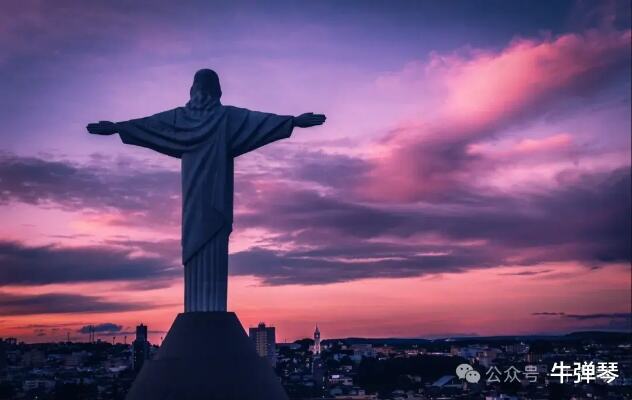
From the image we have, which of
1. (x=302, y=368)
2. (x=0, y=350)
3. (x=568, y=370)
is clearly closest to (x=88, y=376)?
(x=0, y=350)

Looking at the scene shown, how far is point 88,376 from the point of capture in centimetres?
4772

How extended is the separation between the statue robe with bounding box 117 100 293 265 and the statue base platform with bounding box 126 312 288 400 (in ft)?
4.76

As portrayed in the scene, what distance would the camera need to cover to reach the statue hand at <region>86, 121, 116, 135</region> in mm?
16047

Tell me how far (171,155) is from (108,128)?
50.7 inches

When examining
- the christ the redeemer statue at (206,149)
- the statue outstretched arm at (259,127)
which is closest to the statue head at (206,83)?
the christ the redeemer statue at (206,149)

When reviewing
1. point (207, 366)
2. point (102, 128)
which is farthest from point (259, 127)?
point (207, 366)

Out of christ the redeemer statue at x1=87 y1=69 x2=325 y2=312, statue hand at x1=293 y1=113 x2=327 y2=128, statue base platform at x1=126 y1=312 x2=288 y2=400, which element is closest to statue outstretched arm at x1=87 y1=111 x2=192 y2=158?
christ the redeemer statue at x1=87 y1=69 x2=325 y2=312

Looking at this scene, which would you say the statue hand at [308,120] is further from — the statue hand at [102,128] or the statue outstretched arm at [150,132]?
the statue hand at [102,128]

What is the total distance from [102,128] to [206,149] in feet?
6.80

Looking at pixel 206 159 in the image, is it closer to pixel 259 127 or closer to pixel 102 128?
pixel 259 127

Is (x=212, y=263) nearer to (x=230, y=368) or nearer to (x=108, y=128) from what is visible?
(x=230, y=368)

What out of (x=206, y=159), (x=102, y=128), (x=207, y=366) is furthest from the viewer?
(x=102, y=128)

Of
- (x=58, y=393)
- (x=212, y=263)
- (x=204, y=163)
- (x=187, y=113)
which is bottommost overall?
(x=58, y=393)

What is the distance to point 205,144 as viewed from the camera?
51.8 feet
